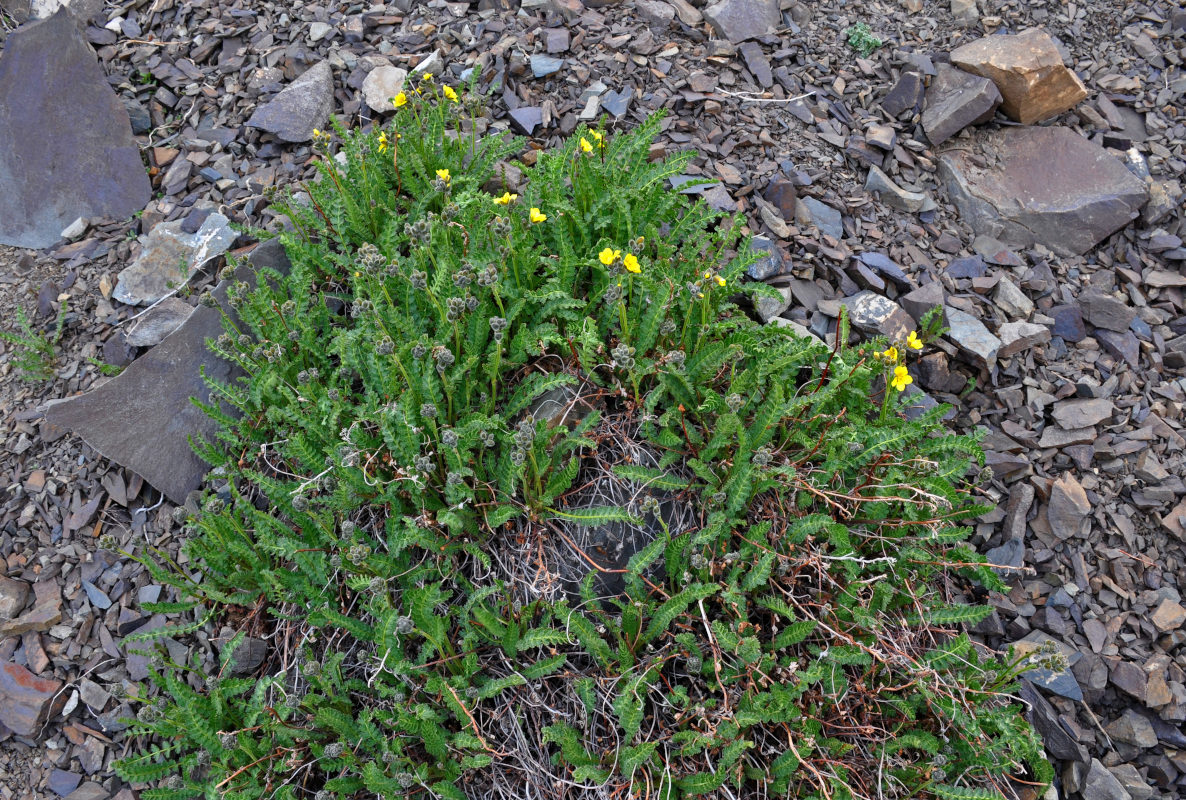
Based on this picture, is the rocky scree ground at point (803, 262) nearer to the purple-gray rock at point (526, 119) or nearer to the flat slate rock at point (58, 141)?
the purple-gray rock at point (526, 119)

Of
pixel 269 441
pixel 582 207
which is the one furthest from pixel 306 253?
pixel 582 207

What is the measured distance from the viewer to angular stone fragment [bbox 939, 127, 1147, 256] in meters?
4.32

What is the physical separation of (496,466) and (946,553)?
180 centimetres

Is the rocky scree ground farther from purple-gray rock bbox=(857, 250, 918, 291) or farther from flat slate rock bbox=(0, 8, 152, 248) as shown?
flat slate rock bbox=(0, 8, 152, 248)

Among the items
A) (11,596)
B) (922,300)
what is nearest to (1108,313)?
(922,300)

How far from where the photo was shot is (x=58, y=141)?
14.4 ft

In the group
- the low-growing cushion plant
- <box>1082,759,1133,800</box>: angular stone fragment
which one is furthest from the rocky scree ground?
→ the low-growing cushion plant

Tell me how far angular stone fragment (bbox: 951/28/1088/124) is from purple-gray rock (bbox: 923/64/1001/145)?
0.06 m

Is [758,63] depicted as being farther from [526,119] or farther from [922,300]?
[922,300]

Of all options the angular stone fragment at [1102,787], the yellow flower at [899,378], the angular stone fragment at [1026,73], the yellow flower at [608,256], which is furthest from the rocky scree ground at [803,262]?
the yellow flower at [608,256]

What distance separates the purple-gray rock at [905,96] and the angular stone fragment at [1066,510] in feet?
7.63

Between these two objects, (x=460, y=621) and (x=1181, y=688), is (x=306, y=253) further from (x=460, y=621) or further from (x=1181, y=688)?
(x=1181, y=688)

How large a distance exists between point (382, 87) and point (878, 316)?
2.90 metres

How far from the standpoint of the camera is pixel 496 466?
309cm
